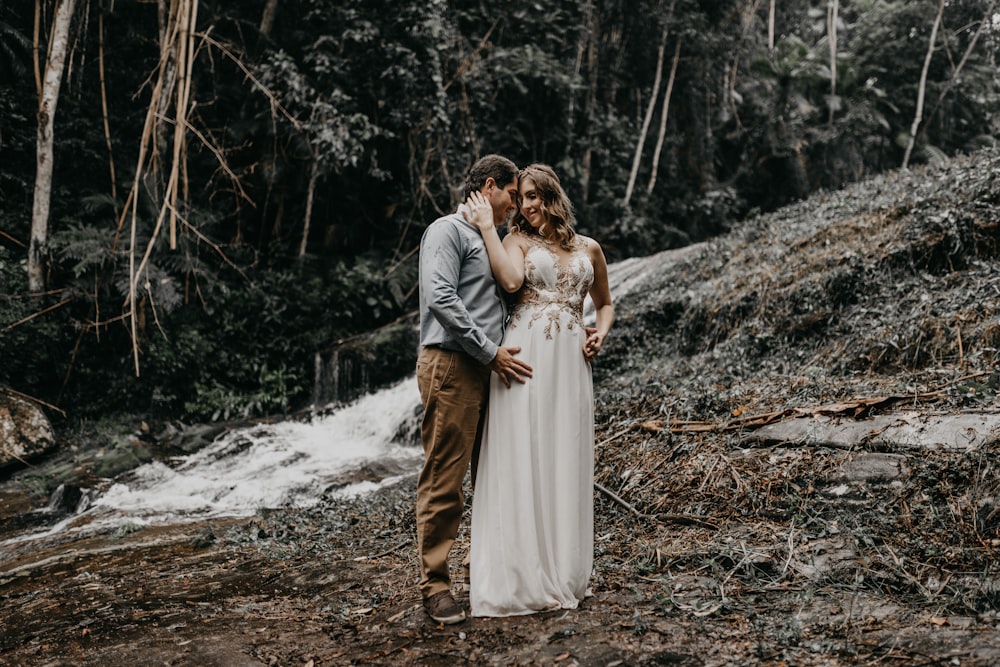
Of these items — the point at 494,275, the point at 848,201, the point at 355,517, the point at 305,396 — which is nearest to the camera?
the point at 494,275

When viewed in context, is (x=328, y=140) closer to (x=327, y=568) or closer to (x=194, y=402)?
(x=194, y=402)

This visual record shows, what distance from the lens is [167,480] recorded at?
8.49 metres

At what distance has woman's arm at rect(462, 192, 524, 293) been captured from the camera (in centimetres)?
343

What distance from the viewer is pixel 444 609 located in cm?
322

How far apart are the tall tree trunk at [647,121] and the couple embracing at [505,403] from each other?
50.8 feet

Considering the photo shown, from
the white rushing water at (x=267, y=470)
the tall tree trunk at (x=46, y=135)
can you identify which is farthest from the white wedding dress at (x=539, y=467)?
the tall tree trunk at (x=46, y=135)

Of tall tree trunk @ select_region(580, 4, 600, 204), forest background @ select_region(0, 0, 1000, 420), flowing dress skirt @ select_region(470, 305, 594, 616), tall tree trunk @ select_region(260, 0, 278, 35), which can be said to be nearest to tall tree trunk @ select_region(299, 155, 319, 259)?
forest background @ select_region(0, 0, 1000, 420)

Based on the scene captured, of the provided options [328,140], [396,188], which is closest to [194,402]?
[328,140]

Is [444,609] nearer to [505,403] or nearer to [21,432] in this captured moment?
[505,403]

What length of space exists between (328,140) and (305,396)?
4478 millimetres

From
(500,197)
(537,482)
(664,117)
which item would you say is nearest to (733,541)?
(537,482)

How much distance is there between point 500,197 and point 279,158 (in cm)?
Result: 1115

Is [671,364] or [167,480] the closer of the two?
[671,364]

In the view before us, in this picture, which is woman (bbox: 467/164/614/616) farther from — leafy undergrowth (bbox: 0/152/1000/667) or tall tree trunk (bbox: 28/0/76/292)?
tall tree trunk (bbox: 28/0/76/292)
